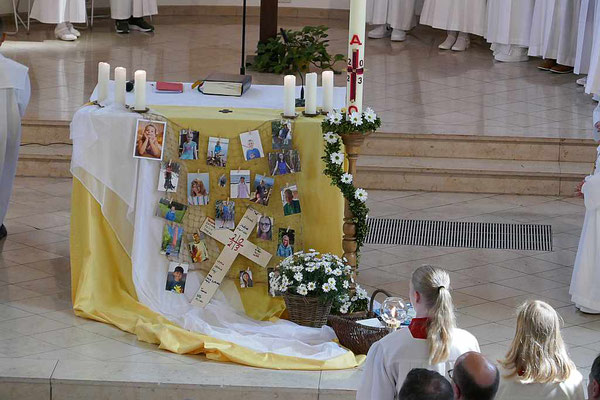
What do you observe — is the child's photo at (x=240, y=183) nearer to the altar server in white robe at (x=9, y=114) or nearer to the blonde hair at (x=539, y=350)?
the altar server in white robe at (x=9, y=114)

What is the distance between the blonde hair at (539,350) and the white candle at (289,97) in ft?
8.26

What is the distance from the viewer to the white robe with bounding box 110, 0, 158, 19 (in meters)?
12.2

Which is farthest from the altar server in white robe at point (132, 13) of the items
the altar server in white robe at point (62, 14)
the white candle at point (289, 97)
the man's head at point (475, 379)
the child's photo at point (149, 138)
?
the man's head at point (475, 379)

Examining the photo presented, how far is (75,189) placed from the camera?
6.20m

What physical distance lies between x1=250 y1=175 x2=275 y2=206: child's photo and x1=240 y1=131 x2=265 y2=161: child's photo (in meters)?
0.13

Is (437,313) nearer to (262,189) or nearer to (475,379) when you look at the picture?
(475,379)

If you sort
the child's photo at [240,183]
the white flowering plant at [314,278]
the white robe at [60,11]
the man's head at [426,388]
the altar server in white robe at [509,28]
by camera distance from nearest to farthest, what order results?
the man's head at [426,388], the white flowering plant at [314,278], the child's photo at [240,183], the altar server in white robe at [509,28], the white robe at [60,11]

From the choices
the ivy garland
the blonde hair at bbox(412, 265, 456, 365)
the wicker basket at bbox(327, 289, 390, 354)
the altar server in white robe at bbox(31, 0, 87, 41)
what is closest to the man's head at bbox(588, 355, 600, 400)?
the blonde hair at bbox(412, 265, 456, 365)

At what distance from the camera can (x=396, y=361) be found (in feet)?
13.4

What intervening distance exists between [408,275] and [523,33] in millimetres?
4999

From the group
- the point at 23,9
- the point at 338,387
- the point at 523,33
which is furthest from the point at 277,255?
the point at 23,9

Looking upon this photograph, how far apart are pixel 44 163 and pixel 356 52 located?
3701 millimetres

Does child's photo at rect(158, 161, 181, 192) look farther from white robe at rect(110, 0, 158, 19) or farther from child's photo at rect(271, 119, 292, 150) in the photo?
white robe at rect(110, 0, 158, 19)

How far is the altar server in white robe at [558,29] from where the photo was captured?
35.3ft
